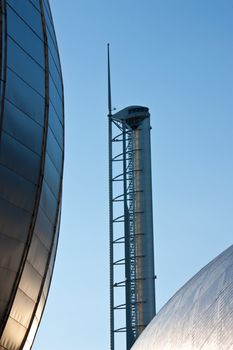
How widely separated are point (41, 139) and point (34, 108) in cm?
75

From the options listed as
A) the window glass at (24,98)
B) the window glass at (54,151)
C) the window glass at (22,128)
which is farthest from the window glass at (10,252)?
the window glass at (24,98)

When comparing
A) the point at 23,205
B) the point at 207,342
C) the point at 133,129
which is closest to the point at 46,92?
the point at 23,205

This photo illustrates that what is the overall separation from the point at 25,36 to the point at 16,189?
4249 millimetres

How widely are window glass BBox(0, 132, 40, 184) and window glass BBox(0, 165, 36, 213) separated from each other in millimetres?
133

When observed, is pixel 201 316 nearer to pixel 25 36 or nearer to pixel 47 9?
pixel 25 36

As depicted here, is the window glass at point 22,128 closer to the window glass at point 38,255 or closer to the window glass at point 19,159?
the window glass at point 19,159

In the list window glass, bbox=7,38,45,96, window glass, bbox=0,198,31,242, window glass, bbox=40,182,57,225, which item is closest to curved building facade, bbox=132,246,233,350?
window glass, bbox=40,182,57,225

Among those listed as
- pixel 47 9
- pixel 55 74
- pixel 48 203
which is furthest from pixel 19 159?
pixel 47 9

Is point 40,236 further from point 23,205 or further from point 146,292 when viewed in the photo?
point 146,292

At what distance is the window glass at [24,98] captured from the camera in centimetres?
1634

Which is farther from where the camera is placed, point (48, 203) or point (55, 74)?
point (55, 74)

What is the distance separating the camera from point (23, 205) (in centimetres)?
1608

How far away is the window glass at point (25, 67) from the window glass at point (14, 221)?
327 centimetres

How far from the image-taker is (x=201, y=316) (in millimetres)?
15508
